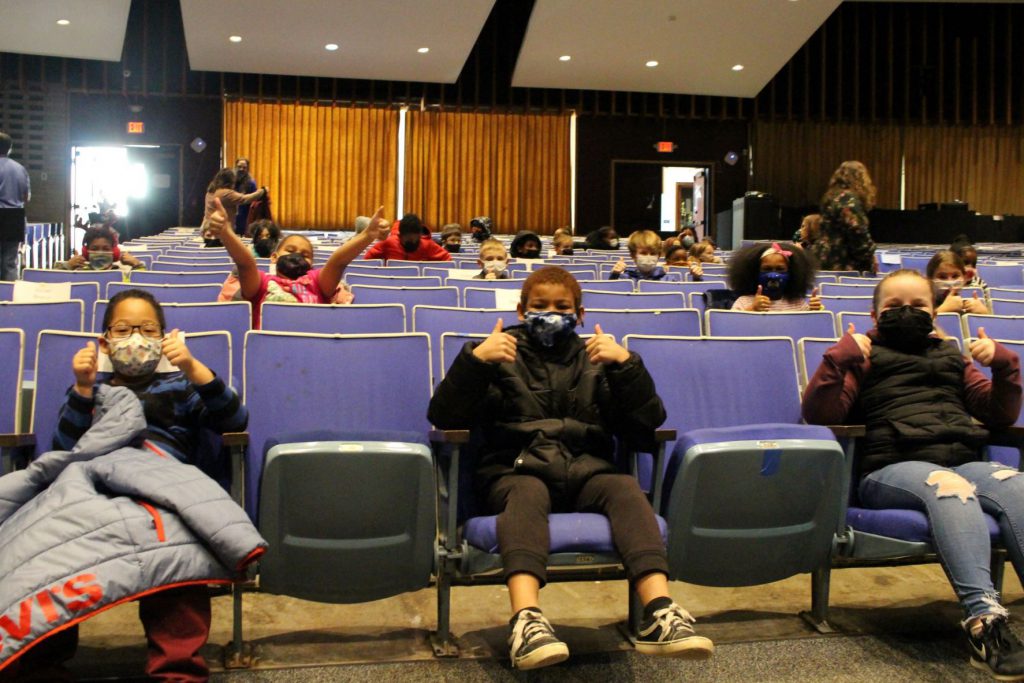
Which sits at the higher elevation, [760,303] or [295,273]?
[295,273]

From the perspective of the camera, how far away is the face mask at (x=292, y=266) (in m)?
3.64

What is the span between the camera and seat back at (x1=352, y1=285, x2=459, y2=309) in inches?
162

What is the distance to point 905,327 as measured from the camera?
99.0 inches

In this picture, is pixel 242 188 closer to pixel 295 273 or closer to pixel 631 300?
pixel 295 273

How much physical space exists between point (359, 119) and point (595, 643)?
43.3ft

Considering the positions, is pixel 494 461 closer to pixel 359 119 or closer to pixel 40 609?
pixel 40 609

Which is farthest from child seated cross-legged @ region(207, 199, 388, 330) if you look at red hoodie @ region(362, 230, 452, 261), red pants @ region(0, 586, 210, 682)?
red hoodie @ region(362, 230, 452, 261)

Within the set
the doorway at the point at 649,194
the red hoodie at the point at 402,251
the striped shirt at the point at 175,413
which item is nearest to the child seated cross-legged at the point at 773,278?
the striped shirt at the point at 175,413

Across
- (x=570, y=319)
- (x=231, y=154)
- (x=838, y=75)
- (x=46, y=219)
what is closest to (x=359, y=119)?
(x=231, y=154)

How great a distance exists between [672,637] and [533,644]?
0.26 meters

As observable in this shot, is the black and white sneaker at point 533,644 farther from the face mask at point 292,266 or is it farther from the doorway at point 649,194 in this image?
the doorway at point 649,194

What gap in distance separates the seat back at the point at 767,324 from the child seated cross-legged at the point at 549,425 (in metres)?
1.00

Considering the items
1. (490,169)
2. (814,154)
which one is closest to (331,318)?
(490,169)

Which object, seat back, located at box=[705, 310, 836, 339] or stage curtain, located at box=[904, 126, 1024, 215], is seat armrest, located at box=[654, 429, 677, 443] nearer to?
seat back, located at box=[705, 310, 836, 339]
